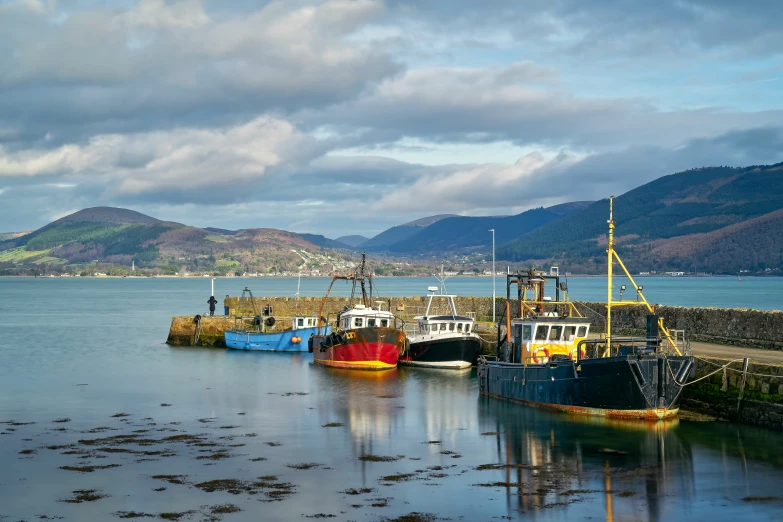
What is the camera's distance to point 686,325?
43.2 m

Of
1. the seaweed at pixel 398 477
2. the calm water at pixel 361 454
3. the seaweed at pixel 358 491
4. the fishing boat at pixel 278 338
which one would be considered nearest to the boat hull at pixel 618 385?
the calm water at pixel 361 454

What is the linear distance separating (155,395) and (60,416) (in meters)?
6.34

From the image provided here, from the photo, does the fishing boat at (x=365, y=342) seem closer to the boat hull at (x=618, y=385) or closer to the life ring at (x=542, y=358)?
the life ring at (x=542, y=358)

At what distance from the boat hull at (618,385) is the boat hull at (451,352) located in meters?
14.7

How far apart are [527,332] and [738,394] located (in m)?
8.55

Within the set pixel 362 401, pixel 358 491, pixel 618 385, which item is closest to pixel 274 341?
pixel 362 401

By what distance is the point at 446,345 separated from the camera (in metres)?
48.3

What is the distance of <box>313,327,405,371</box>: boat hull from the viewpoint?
156 feet

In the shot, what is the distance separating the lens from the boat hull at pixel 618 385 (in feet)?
95.1

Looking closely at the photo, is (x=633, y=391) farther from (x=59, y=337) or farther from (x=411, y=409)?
(x=59, y=337)

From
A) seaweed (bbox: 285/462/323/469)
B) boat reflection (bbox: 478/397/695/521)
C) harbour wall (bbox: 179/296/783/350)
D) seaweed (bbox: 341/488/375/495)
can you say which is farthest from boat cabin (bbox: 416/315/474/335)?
seaweed (bbox: 341/488/375/495)

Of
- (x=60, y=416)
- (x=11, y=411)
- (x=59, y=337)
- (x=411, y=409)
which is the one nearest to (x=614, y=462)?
(x=411, y=409)

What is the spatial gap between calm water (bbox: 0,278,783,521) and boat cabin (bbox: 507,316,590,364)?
8.10ft

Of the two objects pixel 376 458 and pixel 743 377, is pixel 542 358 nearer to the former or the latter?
pixel 743 377
